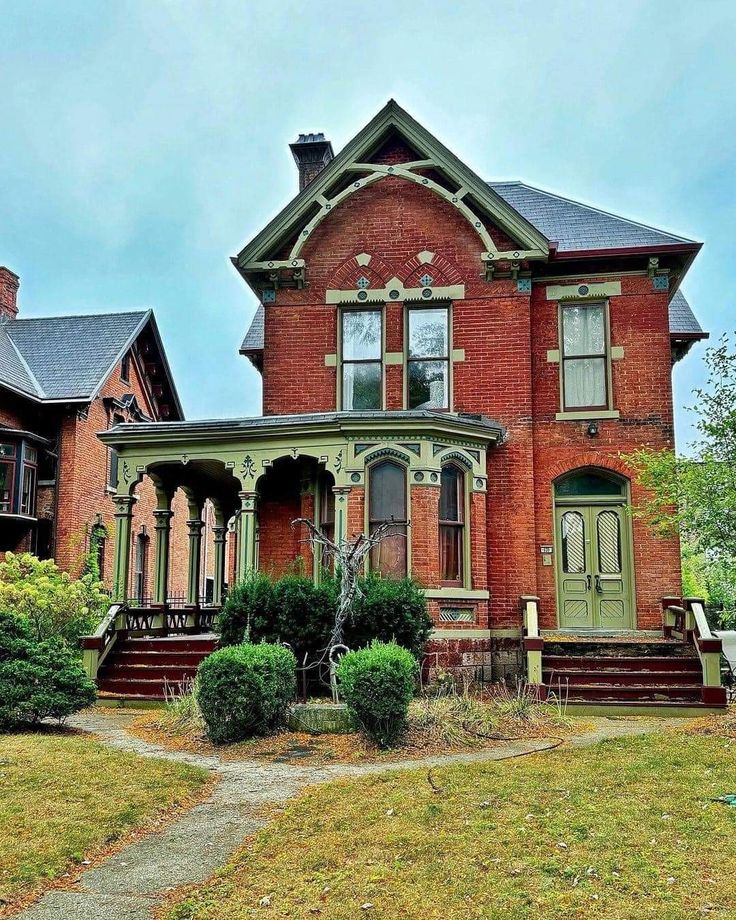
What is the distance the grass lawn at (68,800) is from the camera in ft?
18.4

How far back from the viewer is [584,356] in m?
16.1

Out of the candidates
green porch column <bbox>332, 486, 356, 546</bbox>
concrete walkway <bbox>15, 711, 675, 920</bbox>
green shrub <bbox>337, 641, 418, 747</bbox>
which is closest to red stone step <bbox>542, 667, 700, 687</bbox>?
concrete walkway <bbox>15, 711, 675, 920</bbox>

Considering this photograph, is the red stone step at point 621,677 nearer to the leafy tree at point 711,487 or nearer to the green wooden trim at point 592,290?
the leafy tree at point 711,487

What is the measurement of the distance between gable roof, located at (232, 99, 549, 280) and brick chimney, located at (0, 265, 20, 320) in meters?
15.5

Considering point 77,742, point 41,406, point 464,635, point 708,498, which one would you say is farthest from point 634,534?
point 41,406

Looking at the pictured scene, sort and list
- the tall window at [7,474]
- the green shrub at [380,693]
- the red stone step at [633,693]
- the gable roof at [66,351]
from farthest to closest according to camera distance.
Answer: the gable roof at [66,351], the tall window at [7,474], the red stone step at [633,693], the green shrub at [380,693]

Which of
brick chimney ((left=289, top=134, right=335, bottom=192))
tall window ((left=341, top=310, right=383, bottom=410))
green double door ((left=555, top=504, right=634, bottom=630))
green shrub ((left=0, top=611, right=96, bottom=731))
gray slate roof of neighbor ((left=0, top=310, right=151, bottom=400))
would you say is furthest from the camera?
gray slate roof of neighbor ((left=0, top=310, right=151, bottom=400))

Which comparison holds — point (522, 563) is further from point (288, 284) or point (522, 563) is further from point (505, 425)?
point (288, 284)

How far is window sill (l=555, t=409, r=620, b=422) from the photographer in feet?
51.9

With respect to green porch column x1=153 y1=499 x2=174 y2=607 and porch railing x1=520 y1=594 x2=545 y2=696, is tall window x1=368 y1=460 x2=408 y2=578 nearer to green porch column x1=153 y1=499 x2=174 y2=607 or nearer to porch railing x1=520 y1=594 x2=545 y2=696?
porch railing x1=520 y1=594 x2=545 y2=696

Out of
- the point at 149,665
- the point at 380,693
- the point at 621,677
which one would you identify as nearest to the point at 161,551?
the point at 149,665

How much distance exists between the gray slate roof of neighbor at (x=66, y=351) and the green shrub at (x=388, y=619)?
1429 centimetres

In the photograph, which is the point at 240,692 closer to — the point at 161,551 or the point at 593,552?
the point at 593,552

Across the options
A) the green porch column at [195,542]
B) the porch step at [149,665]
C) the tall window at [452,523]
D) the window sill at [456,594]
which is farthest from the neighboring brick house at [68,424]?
the window sill at [456,594]
